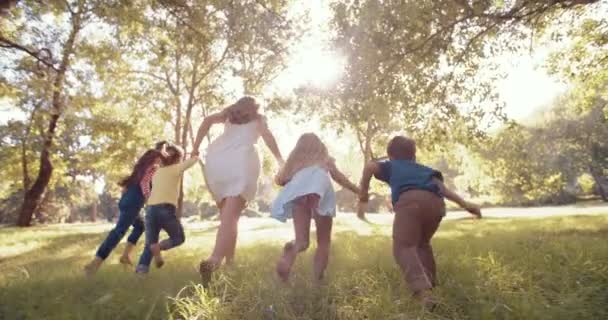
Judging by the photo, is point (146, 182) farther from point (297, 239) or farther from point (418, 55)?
point (418, 55)

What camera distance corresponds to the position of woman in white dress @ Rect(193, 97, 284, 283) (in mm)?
5526

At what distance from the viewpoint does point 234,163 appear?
5.56 m

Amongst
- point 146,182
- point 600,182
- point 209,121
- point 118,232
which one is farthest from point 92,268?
point 600,182

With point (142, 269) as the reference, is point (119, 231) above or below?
above

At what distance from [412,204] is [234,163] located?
219 cm

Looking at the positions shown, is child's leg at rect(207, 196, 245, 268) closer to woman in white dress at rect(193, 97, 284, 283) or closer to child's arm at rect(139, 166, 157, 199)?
woman in white dress at rect(193, 97, 284, 283)

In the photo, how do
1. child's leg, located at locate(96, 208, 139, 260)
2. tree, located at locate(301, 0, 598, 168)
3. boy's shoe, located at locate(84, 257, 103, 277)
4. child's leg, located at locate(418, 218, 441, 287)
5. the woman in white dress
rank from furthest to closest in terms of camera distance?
tree, located at locate(301, 0, 598, 168) < child's leg, located at locate(96, 208, 139, 260) < boy's shoe, located at locate(84, 257, 103, 277) < the woman in white dress < child's leg, located at locate(418, 218, 441, 287)

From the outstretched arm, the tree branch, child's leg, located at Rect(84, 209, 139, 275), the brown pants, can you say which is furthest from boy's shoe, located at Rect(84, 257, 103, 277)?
the tree branch

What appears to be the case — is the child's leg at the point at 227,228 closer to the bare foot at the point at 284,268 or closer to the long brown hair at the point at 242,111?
the bare foot at the point at 284,268

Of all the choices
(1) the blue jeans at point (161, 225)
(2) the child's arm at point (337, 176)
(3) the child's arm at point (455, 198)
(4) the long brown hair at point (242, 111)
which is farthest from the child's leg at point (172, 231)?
(3) the child's arm at point (455, 198)

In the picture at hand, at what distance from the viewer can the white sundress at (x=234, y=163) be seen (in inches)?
218

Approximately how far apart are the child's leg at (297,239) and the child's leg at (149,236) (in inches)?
88.7

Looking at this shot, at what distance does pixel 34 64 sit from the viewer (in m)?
13.8

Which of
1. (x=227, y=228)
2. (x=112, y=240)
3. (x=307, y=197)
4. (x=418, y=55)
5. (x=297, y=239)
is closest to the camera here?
(x=297, y=239)
